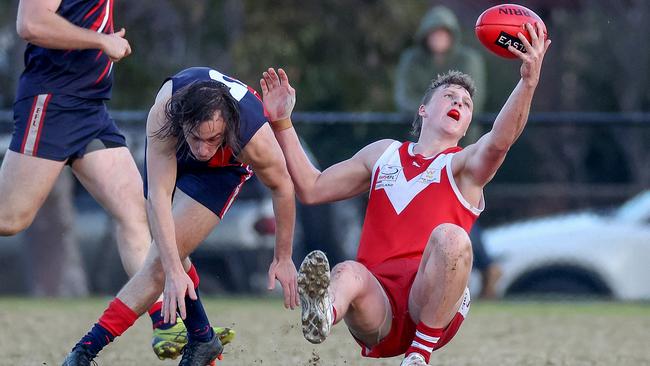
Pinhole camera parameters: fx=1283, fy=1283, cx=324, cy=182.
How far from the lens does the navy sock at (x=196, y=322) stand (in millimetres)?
5594

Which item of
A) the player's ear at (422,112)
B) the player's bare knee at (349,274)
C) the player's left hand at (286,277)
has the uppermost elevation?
the player's ear at (422,112)

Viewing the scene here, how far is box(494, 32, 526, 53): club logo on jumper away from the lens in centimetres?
510

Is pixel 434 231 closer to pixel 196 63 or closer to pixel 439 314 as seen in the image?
pixel 439 314

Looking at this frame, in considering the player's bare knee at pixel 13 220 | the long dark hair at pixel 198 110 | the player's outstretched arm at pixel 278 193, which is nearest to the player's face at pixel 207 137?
the long dark hair at pixel 198 110

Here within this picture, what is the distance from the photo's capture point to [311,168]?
5684mm

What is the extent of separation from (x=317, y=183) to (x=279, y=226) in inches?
14.3

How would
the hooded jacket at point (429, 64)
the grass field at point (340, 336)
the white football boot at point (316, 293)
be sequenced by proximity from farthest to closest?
the hooded jacket at point (429, 64) < the grass field at point (340, 336) < the white football boot at point (316, 293)

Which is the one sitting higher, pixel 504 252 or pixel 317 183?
pixel 317 183

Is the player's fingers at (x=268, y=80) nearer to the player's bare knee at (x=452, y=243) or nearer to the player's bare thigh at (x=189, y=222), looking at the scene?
the player's bare thigh at (x=189, y=222)

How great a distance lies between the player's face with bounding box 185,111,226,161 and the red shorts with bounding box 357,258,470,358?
2.90ft

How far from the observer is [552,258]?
1100 cm

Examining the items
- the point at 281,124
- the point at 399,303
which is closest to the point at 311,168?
the point at 281,124

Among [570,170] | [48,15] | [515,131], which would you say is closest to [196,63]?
[570,170]

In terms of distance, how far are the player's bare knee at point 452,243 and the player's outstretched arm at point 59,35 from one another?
179cm
